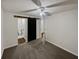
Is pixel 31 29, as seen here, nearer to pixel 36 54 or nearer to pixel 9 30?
pixel 9 30

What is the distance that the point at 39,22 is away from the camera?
8.09m

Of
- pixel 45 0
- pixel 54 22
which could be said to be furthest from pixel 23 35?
pixel 45 0

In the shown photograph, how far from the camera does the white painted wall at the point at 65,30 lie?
149 inches

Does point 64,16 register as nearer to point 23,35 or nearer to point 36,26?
point 36,26

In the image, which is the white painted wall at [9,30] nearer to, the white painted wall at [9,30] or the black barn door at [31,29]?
the white painted wall at [9,30]

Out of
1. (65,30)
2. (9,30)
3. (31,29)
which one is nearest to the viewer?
(65,30)

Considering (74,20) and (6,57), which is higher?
(74,20)

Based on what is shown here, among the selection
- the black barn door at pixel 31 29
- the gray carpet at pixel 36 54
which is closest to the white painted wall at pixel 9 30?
the gray carpet at pixel 36 54

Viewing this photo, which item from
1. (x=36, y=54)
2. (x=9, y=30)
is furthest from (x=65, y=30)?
(x=9, y=30)

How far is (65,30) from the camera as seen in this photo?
4.43 meters

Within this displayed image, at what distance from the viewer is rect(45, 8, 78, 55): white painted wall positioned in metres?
3.77

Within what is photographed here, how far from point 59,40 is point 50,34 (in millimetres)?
1238

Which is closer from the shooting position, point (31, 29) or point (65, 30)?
point (65, 30)

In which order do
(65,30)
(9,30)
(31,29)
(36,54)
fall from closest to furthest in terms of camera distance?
1. (36,54)
2. (65,30)
3. (9,30)
4. (31,29)
